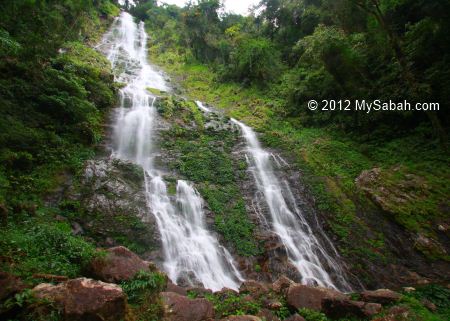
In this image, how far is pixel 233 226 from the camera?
1078cm

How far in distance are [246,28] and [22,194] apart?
91.3 ft

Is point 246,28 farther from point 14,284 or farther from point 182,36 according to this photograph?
point 14,284

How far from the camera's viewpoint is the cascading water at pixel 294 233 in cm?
951

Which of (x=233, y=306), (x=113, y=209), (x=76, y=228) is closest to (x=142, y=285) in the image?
(x=233, y=306)

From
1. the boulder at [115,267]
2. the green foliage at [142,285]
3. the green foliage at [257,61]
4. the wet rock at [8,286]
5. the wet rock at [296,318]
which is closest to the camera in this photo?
the wet rock at [8,286]

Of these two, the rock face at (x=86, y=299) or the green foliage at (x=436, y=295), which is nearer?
the rock face at (x=86, y=299)

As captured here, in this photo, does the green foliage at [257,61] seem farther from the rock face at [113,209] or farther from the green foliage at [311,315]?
the green foliage at [311,315]

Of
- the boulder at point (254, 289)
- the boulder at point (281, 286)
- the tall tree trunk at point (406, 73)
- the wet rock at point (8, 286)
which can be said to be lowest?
the boulder at point (254, 289)

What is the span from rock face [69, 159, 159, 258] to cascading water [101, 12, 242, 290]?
439 mm

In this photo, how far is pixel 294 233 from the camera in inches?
436

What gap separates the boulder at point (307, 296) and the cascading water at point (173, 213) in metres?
2.33

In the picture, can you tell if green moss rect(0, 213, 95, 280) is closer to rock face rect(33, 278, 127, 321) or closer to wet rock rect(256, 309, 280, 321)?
rock face rect(33, 278, 127, 321)

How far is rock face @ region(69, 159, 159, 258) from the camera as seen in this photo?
897cm


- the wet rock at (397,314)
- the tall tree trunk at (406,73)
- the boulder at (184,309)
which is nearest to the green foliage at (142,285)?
the boulder at (184,309)
